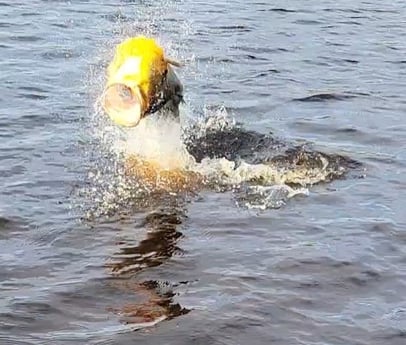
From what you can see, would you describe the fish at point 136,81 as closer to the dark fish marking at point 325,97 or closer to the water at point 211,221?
the water at point 211,221

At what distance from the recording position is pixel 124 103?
287 inches

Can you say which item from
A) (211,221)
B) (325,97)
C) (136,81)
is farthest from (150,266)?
(325,97)

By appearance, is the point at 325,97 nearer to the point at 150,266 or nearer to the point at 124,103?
the point at 124,103

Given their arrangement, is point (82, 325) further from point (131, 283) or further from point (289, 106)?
point (289, 106)

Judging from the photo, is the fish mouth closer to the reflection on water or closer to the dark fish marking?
the reflection on water

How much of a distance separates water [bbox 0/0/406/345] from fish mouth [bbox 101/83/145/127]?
0.64 meters

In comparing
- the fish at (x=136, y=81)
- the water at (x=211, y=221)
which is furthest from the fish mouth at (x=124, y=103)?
the water at (x=211, y=221)

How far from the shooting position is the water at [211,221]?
18.5ft

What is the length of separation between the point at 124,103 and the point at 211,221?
1047mm

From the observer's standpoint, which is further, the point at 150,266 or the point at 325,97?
the point at 325,97

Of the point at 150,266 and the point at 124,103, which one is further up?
the point at 124,103

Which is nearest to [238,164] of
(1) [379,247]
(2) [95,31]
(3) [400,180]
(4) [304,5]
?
(3) [400,180]

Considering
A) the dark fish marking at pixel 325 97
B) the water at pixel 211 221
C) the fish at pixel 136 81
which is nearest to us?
Answer: the water at pixel 211 221

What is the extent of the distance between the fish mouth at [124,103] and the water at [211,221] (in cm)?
64
